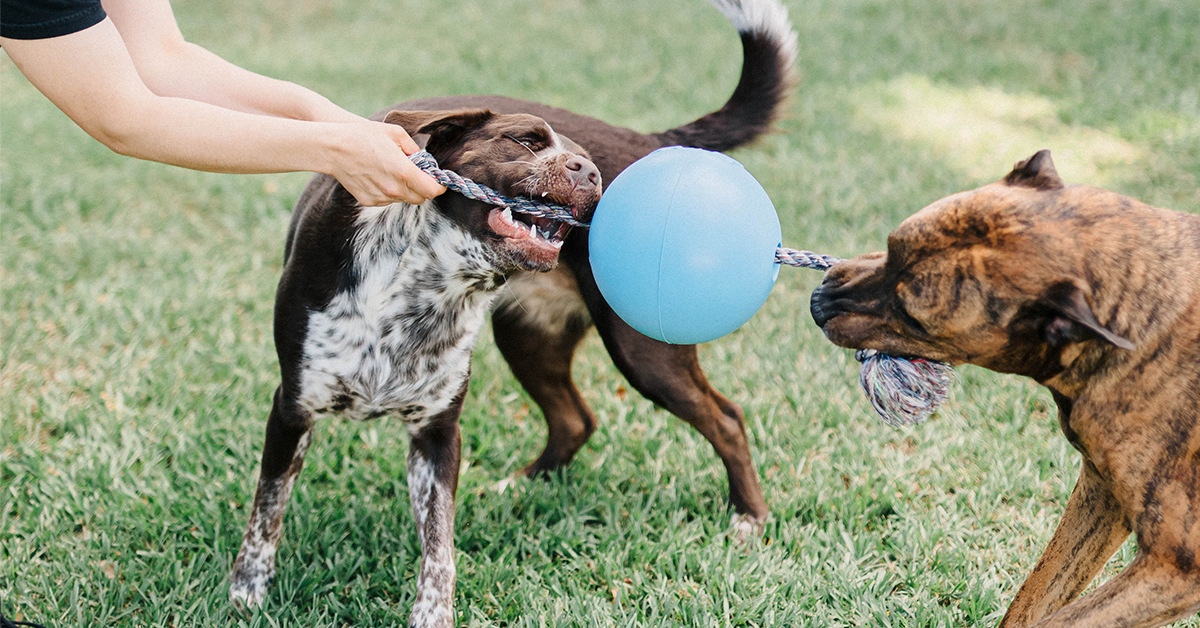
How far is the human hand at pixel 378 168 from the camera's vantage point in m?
2.45

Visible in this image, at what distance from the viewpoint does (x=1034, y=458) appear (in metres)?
4.00

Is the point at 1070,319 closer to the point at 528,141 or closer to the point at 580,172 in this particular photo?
the point at 580,172

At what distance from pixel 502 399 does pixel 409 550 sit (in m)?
1.20

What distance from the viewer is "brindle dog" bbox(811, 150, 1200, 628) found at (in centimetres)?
236

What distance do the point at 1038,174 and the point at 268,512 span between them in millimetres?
2585

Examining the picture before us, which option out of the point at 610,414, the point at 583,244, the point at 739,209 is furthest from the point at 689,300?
the point at 610,414

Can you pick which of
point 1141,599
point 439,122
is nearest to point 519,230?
point 439,122

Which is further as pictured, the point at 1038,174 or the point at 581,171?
the point at 581,171

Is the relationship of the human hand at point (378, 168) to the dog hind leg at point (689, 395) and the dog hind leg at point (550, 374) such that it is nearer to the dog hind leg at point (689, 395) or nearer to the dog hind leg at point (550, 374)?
the dog hind leg at point (689, 395)

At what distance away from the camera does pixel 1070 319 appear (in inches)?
88.8

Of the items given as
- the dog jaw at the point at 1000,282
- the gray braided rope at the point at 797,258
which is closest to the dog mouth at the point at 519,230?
the gray braided rope at the point at 797,258

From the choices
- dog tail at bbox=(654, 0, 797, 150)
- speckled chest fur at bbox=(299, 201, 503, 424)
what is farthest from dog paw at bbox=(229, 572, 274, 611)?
dog tail at bbox=(654, 0, 797, 150)

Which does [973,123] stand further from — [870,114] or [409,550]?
[409,550]

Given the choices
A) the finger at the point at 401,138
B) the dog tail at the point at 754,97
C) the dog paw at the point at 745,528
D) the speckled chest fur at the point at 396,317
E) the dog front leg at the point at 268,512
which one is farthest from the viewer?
the dog tail at the point at 754,97
